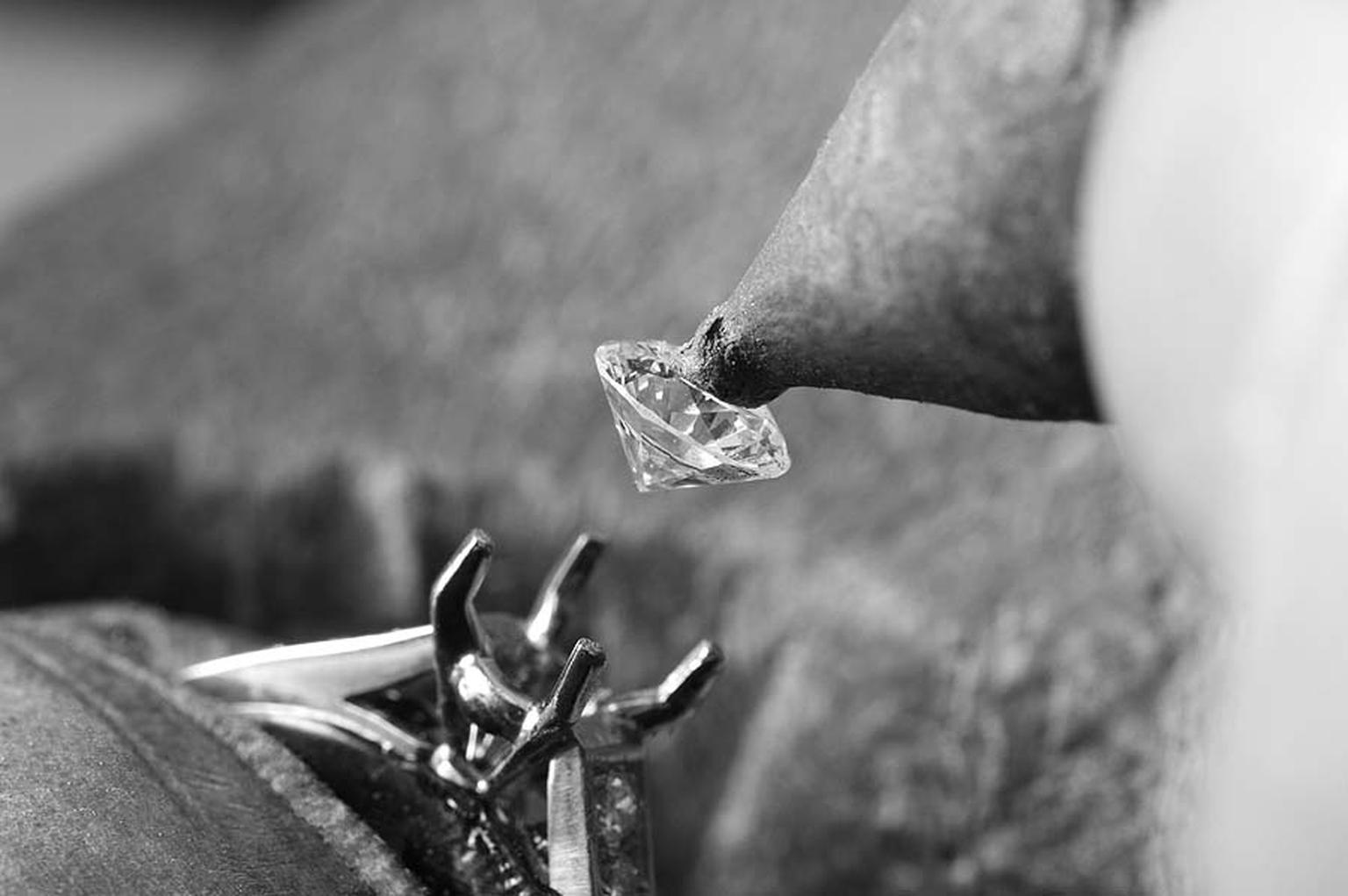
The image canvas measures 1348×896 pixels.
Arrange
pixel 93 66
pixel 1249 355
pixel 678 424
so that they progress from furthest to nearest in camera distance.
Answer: pixel 93 66 → pixel 678 424 → pixel 1249 355

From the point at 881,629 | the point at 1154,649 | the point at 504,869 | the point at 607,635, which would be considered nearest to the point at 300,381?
the point at 607,635

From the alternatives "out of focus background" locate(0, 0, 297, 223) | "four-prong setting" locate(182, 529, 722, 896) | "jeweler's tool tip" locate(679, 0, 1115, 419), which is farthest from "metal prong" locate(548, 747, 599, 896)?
"out of focus background" locate(0, 0, 297, 223)

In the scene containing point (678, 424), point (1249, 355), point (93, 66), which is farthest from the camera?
point (93, 66)

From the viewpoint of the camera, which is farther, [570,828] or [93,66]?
[93,66]

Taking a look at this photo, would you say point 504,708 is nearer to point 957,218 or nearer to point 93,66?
point 957,218

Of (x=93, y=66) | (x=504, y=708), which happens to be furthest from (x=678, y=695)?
(x=93, y=66)
